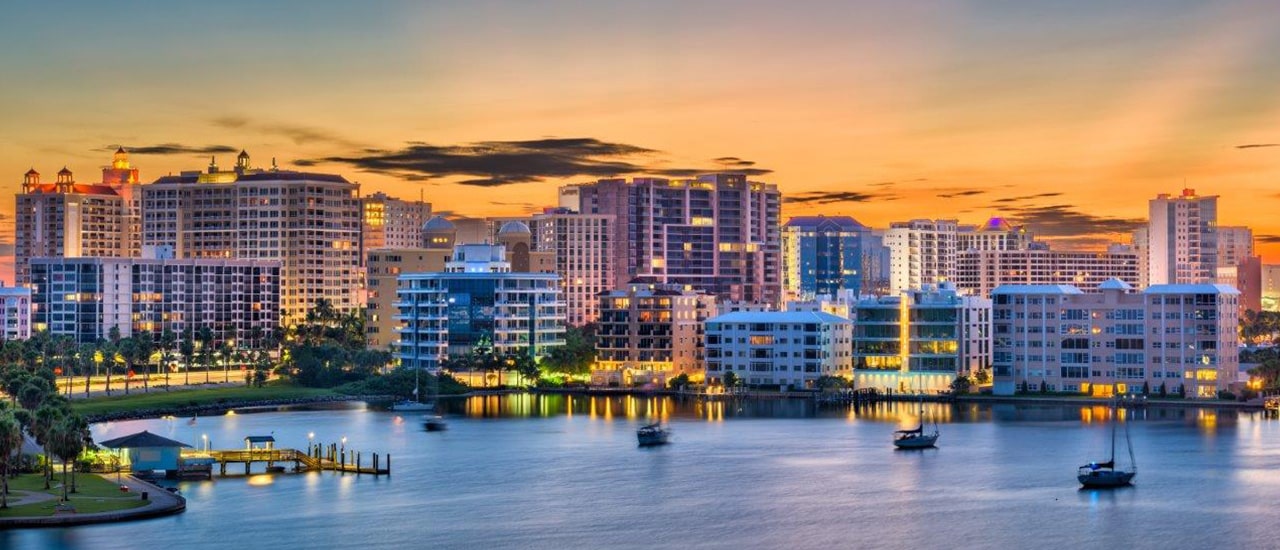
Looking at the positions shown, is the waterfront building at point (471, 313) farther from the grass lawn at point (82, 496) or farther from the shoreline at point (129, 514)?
the shoreline at point (129, 514)

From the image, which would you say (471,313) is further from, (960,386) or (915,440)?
(915,440)

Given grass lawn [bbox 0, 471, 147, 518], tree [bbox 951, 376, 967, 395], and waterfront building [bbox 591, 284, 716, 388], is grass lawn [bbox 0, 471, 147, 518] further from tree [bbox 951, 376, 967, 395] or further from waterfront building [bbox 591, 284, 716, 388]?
waterfront building [bbox 591, 284, 716, 388]

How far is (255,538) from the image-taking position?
76312 millimetres

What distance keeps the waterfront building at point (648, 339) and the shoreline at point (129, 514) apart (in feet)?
314

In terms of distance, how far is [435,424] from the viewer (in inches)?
5271

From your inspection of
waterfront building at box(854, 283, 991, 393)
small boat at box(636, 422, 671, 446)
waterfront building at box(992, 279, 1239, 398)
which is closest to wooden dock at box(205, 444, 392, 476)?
small boat at box(636, 422, 671, 446)

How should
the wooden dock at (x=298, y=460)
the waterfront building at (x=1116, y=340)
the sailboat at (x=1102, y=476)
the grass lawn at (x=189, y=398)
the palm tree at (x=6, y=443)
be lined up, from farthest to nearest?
the waterfront building at (x=1116, y=340)
the grass lawn at (x=189, y=398)
the wooden dock at (x=298, y=460)
the sailboat at (x=1102, y=476)
the palm tree at (x=6, y=443)

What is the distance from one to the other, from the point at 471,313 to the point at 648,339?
19056 mm

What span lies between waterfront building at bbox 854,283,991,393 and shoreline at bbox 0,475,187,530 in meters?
92.6

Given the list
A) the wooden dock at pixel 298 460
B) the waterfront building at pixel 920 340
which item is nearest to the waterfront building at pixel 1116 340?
the waterfront building at pixel 920 340

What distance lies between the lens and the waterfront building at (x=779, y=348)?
166125mm

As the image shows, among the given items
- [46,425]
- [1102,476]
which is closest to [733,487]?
[1102,476]

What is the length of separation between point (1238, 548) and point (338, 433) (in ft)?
228

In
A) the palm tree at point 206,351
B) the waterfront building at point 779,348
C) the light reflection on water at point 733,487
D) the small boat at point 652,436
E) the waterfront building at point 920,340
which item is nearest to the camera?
the light reflection on water at point 733,487
